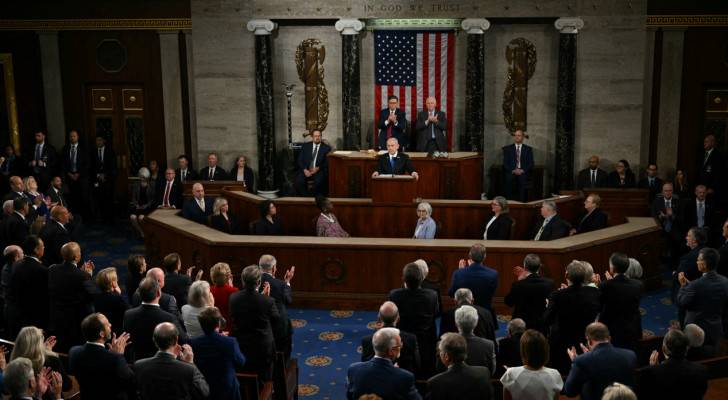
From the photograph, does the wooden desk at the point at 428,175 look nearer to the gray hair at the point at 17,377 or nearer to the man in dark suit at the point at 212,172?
the man in dark suit at the point at 212,172

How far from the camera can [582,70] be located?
13680 mm

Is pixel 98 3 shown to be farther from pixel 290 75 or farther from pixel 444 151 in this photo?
pixel 444 151

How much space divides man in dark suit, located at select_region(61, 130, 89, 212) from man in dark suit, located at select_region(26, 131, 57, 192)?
20cm

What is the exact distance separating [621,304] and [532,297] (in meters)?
0.73

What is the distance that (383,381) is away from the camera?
186 inches

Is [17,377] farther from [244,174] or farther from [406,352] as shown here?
[244,174]

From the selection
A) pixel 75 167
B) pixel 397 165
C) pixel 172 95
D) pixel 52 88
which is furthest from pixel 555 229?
pixel 52 88

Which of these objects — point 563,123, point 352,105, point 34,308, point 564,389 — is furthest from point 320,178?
point 564,389

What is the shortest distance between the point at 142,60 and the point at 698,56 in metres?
10.0

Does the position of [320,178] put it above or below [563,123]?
below

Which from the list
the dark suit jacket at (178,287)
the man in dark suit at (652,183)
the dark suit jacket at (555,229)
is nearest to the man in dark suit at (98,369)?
the dark suit jacket at (178,287)

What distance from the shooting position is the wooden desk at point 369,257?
358 inches

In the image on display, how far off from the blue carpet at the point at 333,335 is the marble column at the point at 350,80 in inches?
184

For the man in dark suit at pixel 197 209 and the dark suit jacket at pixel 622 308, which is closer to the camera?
the dark suit jacket at pixel 622 308
